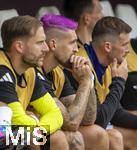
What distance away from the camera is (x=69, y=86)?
4320 millimetres

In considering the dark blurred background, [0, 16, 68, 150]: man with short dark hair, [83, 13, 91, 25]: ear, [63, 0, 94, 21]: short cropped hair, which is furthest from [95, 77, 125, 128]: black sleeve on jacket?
the dark blurred background

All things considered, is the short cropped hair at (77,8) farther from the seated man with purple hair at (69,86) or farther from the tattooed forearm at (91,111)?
the tattooed forearm at (91,111)

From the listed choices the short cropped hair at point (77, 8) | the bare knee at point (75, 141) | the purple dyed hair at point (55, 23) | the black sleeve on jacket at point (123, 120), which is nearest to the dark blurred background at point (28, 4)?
the short cropped hair at point (77, 8)

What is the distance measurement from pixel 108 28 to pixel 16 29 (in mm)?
1170

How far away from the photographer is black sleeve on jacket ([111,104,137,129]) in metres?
4.77

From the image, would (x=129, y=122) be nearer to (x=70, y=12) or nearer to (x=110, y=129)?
(x=110, y=129)

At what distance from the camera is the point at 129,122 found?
4.77m

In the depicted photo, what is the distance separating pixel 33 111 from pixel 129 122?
98cm

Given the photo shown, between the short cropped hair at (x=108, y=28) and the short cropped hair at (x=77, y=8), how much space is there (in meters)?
0.65

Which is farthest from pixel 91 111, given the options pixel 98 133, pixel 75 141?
pixel 75 141

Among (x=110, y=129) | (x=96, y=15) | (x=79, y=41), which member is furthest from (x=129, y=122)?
(x=96, y=15)

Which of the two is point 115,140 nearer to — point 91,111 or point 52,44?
point 91,111

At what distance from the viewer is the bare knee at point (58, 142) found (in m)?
3.71

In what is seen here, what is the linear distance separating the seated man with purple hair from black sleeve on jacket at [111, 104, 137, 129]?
557mm
